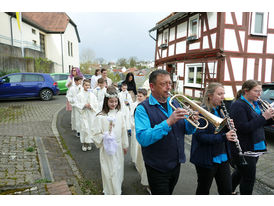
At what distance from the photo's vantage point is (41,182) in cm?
336

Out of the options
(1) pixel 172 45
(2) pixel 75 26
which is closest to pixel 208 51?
(1) pixel 172 45

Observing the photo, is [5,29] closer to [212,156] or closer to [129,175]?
[129,175]

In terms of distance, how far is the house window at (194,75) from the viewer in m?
13.5

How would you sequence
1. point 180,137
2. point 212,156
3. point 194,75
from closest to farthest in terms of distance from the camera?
point 180,137, point 212,156, point 194,75

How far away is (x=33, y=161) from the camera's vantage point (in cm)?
421

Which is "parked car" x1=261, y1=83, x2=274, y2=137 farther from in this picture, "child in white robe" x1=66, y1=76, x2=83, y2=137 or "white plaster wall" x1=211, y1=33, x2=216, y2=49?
"white plaster wall" x1=211, y1=33, x2=216, y2=49

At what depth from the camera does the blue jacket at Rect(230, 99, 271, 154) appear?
280cm

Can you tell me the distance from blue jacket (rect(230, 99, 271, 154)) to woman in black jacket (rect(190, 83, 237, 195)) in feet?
1.36

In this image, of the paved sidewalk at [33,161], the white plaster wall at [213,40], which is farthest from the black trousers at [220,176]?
the white plaster wall at [213,40]

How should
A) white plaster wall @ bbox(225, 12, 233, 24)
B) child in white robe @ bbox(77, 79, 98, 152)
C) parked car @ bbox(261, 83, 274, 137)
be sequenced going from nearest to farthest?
child in white robe @ bbox(77, 79, 98, 152) → parked car @ bbox(261, 83, 274, 137) → white plaster wall @ bbox(225, 12, 233, 24)

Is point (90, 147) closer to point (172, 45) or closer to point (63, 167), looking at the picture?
point (63, 167)

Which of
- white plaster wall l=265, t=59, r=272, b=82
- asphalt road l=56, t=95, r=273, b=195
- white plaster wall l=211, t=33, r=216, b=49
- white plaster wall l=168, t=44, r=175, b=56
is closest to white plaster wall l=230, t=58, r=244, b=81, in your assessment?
white plaster wall l=211, t=33, r=216, b=49

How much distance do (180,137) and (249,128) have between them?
117 cm

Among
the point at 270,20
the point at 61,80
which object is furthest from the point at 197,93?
the point at 61,80
